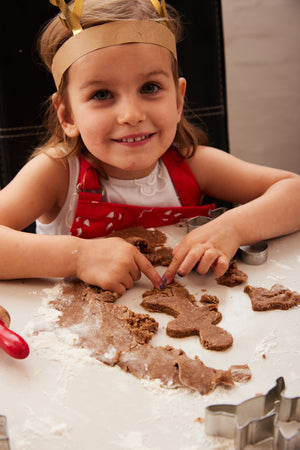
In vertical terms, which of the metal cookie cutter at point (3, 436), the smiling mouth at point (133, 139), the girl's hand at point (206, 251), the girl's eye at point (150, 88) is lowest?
the girl's hand at point (206, 251)

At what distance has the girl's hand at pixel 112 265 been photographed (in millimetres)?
797

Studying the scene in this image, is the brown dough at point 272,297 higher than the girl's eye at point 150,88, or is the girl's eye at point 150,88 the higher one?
the girl's eye at point 150,88

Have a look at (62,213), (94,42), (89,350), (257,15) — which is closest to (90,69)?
(94,42)

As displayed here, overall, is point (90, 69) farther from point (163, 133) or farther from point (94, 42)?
point (163, 133)

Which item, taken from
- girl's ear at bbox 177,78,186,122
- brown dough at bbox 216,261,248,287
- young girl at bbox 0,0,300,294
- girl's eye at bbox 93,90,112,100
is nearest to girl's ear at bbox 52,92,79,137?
young girl at bbox 0,0,300,294

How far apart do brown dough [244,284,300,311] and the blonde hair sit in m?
0.52

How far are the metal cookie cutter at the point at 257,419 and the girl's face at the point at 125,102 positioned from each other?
1.86 feet

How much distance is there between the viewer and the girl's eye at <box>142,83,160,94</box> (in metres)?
0.93

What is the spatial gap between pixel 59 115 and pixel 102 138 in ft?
0.56

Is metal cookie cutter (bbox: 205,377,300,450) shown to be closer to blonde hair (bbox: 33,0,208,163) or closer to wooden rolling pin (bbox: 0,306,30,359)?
wooden rolling pin (bbox: 0,306,30,359)

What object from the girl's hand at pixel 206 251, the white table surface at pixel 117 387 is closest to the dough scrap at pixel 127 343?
the white table surface at pixel 117 387

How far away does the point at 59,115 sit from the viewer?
1056mm

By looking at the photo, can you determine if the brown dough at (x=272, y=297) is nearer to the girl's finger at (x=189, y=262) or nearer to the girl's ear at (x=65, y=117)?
the girl's finger at (x=189, y=262)

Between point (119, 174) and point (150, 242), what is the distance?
0.82ft
